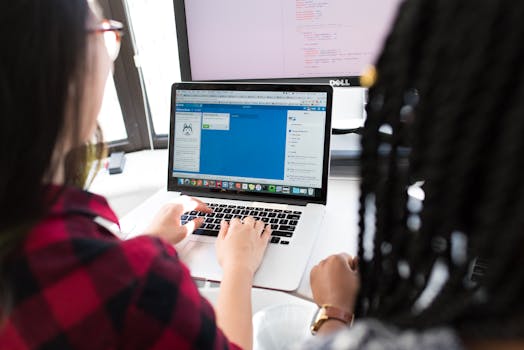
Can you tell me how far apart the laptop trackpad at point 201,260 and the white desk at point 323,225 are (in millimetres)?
127

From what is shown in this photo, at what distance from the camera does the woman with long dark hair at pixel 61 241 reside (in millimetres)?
410

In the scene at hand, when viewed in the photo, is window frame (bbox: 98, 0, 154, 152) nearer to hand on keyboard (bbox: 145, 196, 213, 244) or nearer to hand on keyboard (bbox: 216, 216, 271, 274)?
hand on keyboard (bbox: 145, 196, 213, 244)

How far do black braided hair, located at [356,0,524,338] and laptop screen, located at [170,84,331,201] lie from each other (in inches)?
22.0

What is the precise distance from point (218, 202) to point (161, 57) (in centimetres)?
64

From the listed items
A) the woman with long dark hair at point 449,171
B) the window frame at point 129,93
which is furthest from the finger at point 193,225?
the window frame at point 129,93

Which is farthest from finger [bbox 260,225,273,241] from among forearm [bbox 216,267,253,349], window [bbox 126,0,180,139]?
window [bbox 126,0,180,139]

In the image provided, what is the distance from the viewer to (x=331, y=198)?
1041 millimetres

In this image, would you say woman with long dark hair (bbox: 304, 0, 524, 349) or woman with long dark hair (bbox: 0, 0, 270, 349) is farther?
woman with long dark hair (bbox: 0, 0, 270, 349)

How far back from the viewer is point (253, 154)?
980 mm

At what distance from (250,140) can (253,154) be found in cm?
3

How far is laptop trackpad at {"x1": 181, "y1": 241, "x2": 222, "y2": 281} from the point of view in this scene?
0.77 meters

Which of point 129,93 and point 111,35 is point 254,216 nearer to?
point 111,35

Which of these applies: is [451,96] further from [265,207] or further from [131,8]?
[131,8]

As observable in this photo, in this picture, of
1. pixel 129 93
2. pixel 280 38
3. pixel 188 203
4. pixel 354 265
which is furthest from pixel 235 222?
pixel 129 93
